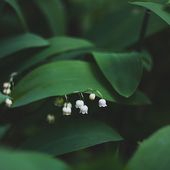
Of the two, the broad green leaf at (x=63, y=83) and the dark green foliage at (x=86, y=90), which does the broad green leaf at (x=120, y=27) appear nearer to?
the dark green foliage at (x=86, y=90)

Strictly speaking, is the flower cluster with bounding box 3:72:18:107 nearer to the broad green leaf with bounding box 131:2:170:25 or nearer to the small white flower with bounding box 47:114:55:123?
the small white flower with bounding box 47:114:55:123

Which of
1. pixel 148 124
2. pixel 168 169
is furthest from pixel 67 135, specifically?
pixel 148 124

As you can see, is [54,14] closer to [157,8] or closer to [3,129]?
[3,129]

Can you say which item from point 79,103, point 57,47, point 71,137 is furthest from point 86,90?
point 57,47

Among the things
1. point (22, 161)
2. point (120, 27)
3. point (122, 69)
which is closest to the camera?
point (22, 161)

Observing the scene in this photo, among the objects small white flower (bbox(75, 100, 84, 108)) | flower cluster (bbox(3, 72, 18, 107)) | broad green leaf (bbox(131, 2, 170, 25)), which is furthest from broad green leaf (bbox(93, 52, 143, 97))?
flower cluster (bbox(3, 72, 18, 107))

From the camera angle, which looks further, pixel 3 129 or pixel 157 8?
pixel 3 129

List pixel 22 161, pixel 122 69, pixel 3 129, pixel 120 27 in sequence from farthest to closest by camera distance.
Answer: pixel 120 27, pixel 3 129, pixel 122 69, pixel 22 161

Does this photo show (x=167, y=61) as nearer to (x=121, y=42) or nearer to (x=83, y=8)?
(x=121, y=42)
